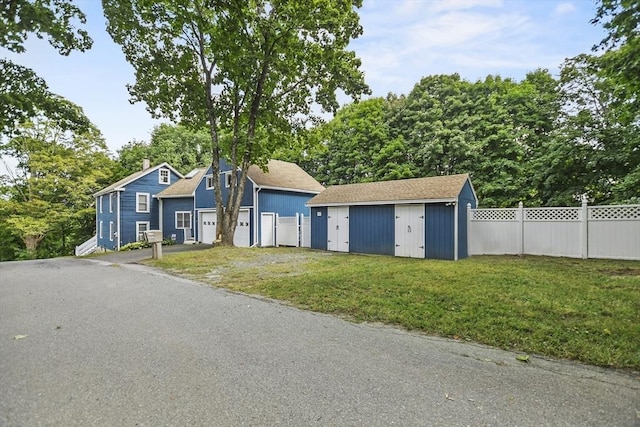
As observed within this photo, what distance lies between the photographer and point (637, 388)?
2.73 m

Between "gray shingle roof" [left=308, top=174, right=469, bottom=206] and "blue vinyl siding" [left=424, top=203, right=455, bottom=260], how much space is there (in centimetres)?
46

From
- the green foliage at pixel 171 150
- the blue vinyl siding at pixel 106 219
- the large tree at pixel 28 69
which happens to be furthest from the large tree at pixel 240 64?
the green foliage at pixel 171 150

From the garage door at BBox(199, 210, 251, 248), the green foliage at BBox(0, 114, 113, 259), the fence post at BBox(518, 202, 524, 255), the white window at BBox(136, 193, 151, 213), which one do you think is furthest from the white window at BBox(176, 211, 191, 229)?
the fence post at BBox(518, 202, 524, 255)

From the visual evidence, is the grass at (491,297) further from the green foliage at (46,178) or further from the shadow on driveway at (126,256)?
the green foliage at (46,178)

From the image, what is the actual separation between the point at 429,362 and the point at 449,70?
23.4 metres

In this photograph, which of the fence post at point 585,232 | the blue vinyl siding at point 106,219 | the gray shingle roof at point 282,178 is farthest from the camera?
the blue vinyl siding at point 106,219

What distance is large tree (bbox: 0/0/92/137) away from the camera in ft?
19.4

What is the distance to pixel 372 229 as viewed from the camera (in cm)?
1321

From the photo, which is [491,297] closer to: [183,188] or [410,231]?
[410,231]

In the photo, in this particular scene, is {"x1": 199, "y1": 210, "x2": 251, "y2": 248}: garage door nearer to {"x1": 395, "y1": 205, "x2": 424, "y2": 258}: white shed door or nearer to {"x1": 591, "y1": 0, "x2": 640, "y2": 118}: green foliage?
{"x1": 395, "y1": 205, "x2": 424, "y2": 258}: white shed door

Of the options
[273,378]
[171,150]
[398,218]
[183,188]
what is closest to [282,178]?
[183,188]

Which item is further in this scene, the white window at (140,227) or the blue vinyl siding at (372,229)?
the white window at (140,227)

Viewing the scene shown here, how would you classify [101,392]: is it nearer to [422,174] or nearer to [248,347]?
[248,347]

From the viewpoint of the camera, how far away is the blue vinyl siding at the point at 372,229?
12.8 m
